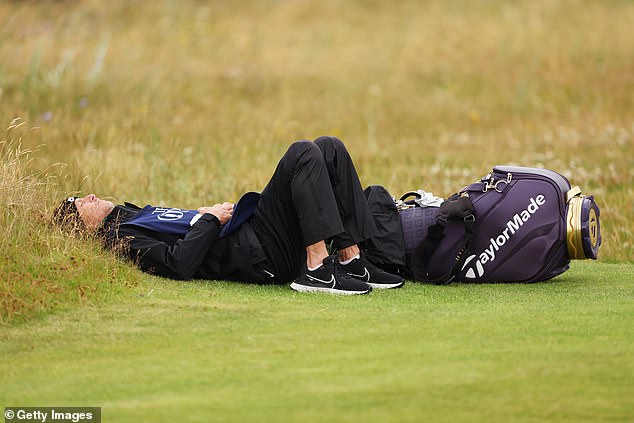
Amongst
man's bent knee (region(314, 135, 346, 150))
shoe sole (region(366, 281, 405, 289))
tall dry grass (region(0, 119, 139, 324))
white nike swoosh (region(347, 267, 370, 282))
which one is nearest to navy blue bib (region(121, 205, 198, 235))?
tall dry grass (region(0, 119, 139, 324))

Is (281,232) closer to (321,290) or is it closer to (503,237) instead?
(321,290)

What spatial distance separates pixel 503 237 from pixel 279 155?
5505 millimetres

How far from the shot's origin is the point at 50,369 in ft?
15.3

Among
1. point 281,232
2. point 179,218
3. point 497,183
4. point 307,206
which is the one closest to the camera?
point 307,206

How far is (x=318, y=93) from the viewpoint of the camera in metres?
17.3

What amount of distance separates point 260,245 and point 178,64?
1264 centimetres

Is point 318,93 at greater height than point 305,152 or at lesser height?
greater

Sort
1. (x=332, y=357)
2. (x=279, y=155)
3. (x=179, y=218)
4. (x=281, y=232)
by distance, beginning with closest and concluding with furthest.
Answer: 1. (x=332, y=357)
2. (x=281, y=232)
3. (x=179, y=218)
4. (x=279, y=155)

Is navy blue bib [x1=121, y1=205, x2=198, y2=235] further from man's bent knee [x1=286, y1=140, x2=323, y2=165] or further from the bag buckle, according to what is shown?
the bag buckle

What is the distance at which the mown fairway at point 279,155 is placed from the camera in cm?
431

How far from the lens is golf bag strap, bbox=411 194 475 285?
609cm

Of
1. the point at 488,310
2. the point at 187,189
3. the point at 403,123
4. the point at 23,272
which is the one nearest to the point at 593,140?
the point at 403,123

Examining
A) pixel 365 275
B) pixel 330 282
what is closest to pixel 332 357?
pixel 330 282

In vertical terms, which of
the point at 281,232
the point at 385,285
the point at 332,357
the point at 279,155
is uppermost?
the point at 279,155
